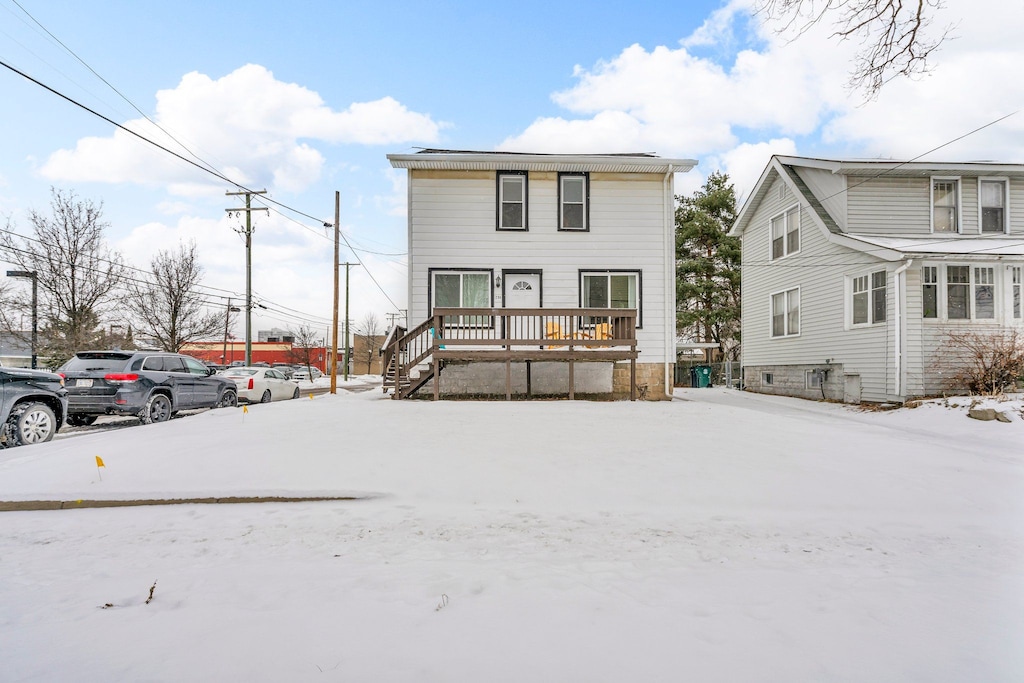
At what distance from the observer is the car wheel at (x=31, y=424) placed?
877cm

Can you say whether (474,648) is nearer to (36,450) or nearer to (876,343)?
(36,450)

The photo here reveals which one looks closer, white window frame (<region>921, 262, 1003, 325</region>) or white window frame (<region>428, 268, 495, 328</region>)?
white window frame (<region>921, 262, 1003, 325</region>)

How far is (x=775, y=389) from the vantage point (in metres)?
20.2

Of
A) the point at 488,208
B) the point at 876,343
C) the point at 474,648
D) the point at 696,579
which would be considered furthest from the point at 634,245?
the point at 474,648

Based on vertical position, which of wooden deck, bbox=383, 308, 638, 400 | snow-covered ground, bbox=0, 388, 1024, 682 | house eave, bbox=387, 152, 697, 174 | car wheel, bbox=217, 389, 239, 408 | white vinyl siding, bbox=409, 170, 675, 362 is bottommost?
snow-covered ground, bbox=0, 388, 1024, 682

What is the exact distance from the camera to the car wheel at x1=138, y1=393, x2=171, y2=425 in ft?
38.2

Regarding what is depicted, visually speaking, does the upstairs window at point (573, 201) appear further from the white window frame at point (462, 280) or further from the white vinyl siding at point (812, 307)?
the white vinyl siding at point (812, 307)

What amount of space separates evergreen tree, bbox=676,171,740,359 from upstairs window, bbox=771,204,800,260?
10.7 m

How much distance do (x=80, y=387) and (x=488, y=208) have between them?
10047 mm

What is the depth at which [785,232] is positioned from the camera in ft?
65.3

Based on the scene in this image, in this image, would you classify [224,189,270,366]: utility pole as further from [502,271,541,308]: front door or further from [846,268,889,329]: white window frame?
[846,268,889,329]: white window frame

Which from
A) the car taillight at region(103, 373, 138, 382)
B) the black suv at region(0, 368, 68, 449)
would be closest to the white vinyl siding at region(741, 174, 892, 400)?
the car taillight at region(103, 373, 138, 382)

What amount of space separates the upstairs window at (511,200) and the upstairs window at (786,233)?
33.5 ft

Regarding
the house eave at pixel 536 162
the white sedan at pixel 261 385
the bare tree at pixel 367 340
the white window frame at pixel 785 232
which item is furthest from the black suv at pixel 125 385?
the bare tree at pixel 367 340
